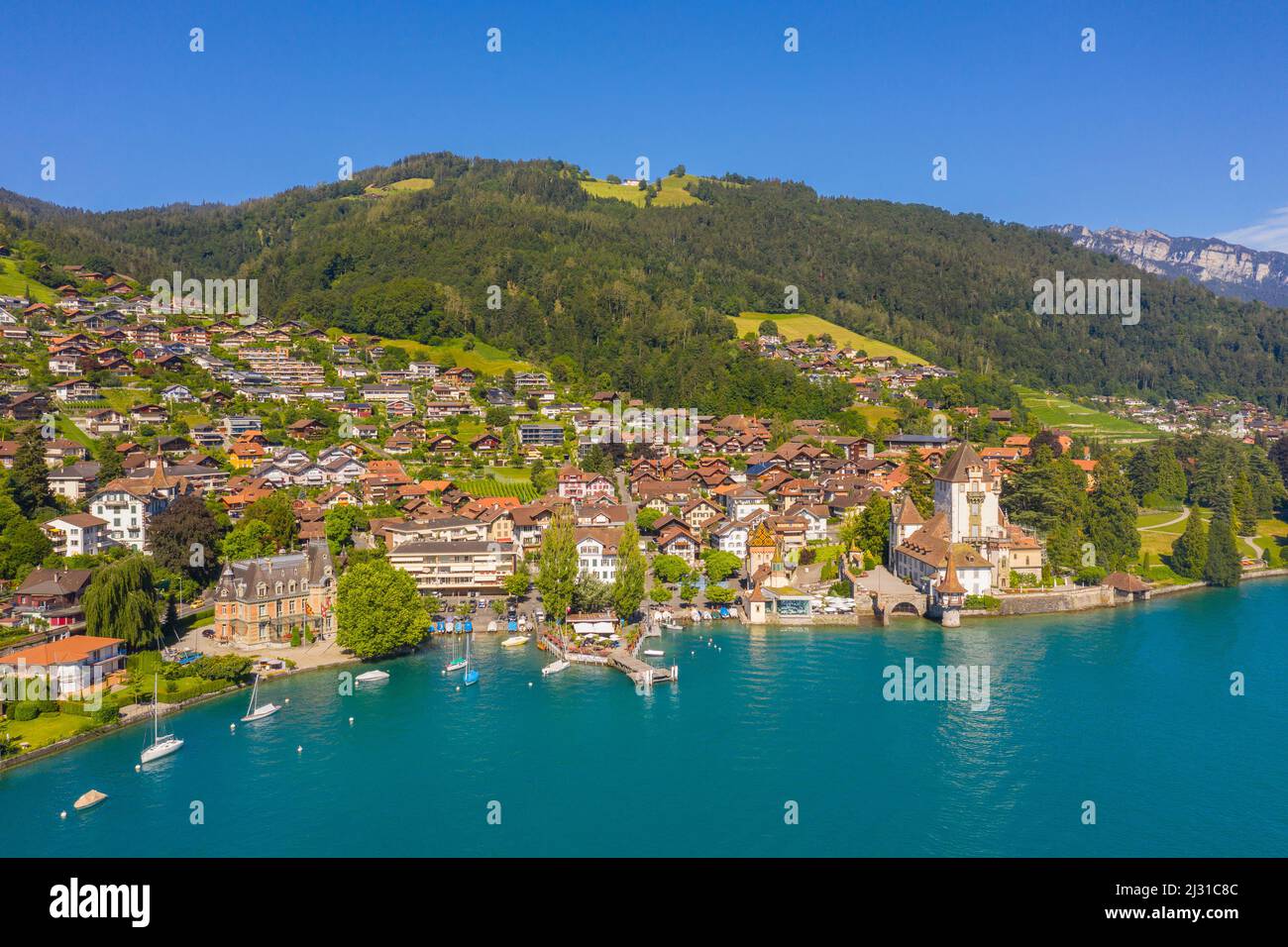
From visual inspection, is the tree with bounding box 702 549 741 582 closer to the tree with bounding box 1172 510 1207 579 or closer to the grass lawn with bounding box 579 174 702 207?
the tree with bounding box 1172 510 1207 579

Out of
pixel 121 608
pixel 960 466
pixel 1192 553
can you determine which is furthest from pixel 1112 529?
pixel 121 608

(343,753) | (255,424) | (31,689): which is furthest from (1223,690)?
(255,424)

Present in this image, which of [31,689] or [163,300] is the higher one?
[163,300]

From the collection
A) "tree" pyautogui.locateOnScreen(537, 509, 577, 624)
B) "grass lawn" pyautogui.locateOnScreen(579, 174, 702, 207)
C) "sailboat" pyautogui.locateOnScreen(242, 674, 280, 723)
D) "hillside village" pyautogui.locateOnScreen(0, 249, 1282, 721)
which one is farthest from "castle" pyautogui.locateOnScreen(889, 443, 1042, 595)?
"grass lawn" pyautogui.locateOnScreen(579, 174, 702, 207)

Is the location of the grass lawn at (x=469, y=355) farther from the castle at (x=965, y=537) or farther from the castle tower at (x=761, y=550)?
the castle at (x=965, y=537)

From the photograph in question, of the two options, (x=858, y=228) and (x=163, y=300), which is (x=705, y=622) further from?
(x=858, y=228)
